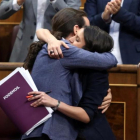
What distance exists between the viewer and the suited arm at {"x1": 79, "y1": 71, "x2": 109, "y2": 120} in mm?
880

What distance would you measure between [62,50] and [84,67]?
2.6 inches

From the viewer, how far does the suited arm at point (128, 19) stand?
144 cm

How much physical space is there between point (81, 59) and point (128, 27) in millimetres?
677

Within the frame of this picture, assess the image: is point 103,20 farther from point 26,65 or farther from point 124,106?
point 26,65

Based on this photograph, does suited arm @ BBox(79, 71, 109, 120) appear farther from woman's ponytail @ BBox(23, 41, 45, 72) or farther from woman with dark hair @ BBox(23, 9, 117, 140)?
woman's ponytail @ BBox(23, 41, 45, 72)

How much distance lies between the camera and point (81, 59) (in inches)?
34.0

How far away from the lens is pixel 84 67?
2.86 feet

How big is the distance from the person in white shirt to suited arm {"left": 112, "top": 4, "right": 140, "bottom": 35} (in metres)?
0.21

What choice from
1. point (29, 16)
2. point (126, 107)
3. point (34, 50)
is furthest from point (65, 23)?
point (29, 16)

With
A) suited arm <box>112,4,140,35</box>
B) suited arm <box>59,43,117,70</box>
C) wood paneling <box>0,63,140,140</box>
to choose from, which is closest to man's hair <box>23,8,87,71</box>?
suited arm <box>59,43,117,70</box>

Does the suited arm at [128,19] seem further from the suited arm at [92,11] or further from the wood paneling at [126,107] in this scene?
the wood paneling at [126,107]

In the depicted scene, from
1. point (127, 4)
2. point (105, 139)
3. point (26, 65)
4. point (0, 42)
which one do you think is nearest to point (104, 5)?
point (127, 4)

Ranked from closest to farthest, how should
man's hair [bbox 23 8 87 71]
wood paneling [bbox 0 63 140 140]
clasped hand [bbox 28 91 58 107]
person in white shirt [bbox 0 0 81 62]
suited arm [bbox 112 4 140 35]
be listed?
clasped hand [bbox 28 91 58 107] < man's hair [bbox 23 8 87 71] < wood paneling [bbox 0 63 140 140] < suited arm [bbox 112 4 140 35] < person in white shirt [bbox 0 0 81 62]

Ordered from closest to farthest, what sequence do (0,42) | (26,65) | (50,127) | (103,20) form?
(50,127) < (26,65) < (103,20) < (0,42)
